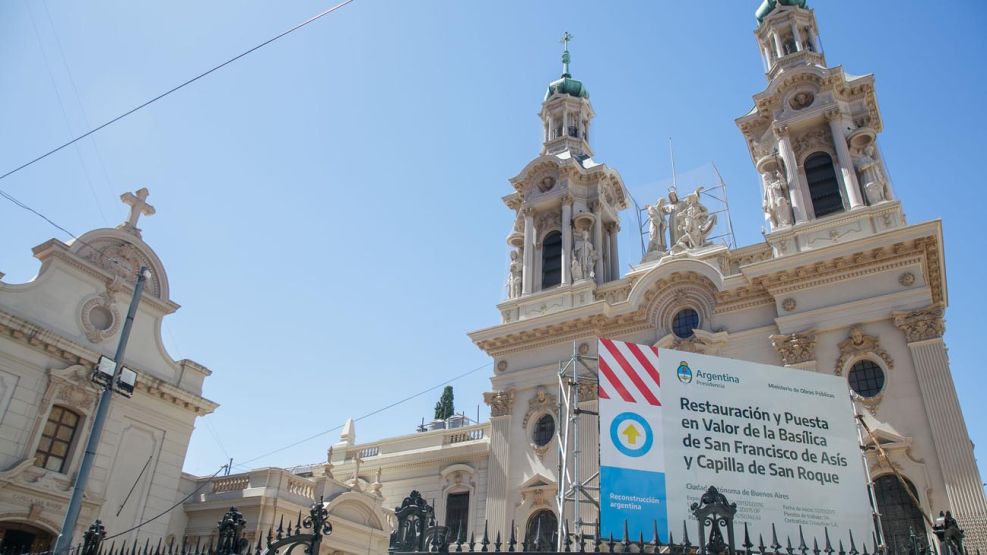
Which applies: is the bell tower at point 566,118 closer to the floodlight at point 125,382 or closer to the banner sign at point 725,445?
the banner sign at point 725,445

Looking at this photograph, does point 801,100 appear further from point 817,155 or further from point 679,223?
point 679,223

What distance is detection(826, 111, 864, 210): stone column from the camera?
2227 cm

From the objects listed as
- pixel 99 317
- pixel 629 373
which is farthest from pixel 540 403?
pixel 99 317

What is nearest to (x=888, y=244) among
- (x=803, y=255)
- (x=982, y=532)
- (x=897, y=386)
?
(x=803, y=255)

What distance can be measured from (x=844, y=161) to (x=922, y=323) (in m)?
6.66

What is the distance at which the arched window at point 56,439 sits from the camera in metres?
19.1

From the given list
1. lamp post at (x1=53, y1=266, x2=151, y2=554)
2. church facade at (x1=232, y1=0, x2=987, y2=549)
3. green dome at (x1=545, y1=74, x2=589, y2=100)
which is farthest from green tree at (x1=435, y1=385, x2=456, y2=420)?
lamp post at (x1=53, y1=266, x2=151, y2=554)

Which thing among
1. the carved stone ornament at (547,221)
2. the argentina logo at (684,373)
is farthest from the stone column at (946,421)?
the carved stone ornament at (547,221)

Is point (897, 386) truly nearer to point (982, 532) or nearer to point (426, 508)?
point (982, 532)

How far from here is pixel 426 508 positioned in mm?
8172

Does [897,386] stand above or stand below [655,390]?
above

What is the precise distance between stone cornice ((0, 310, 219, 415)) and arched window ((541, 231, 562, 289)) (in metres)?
13.3

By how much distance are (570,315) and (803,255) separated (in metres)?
7.88

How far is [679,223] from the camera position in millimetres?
26438
